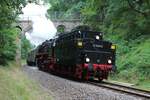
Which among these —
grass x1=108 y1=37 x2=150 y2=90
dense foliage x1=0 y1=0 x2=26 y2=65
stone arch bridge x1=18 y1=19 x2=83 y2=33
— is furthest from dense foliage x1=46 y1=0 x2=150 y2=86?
stone arch bridge x1=18 y1=19 x2=83 y2=33

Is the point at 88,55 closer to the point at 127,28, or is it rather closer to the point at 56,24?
the point at 127,28

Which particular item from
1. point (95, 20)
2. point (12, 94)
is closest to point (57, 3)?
point (95, 20)

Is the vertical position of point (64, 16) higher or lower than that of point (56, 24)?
higher

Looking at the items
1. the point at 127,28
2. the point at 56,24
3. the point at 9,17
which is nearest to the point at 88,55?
the point at 9,17

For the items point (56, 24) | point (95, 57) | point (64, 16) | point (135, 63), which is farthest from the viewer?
point (64, 16)

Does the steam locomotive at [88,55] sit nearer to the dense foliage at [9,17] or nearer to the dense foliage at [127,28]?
the dense foliage at [127,28]

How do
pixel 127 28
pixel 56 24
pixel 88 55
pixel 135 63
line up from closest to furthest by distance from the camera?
1. pixel 88 55
2. pixel 135 63
3. pixel 127 28
4. pixel 56 24

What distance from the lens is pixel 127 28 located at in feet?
132

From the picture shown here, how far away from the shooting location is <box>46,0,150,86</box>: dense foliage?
28942 mm

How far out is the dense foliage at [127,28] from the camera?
28942 millimetres

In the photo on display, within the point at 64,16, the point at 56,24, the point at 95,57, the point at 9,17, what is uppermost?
the point at 64,16

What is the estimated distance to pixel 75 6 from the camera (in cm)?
7312

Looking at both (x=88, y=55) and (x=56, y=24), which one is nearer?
(x=88, y=55)

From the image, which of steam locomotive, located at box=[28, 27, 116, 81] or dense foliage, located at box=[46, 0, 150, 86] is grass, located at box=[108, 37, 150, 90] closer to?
dense foliage, located at box=[46, 0, 150, 86]
